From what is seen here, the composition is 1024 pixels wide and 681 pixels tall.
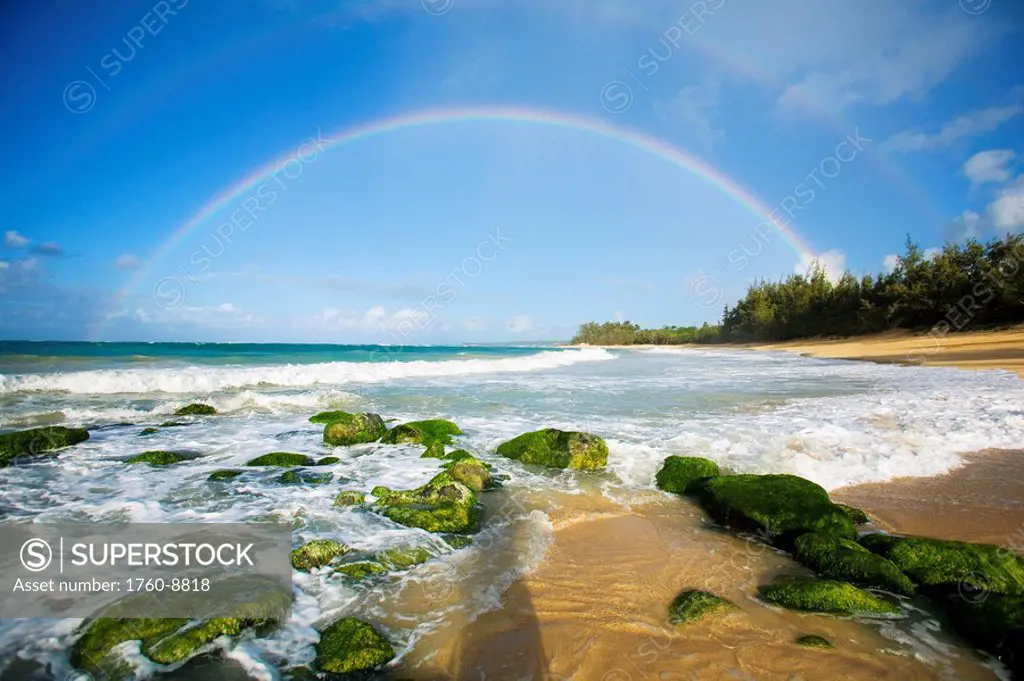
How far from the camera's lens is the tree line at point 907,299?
1692 inches

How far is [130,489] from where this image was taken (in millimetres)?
6852

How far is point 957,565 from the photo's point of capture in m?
4.05

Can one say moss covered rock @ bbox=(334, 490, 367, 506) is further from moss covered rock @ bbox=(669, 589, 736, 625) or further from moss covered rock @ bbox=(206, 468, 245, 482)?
moss covered rock @ bbox=(669, 589, 736, 625)

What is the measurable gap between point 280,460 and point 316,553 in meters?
4.05

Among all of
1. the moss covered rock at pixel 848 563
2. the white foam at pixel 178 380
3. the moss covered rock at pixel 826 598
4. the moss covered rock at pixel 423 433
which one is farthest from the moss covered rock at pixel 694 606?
the white foam at pixel 178 380

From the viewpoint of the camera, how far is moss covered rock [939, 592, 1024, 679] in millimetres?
3146

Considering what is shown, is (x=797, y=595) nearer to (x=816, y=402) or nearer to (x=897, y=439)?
(x=897, y=439)

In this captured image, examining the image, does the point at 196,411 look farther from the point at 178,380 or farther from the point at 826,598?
the point at 826,598

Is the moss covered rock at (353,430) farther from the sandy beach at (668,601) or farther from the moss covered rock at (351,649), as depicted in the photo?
the moss covered rock at (351,649)

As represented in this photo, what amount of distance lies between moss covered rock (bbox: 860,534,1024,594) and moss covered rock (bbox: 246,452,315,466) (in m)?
8.09

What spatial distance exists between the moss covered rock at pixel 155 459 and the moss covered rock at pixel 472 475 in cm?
512

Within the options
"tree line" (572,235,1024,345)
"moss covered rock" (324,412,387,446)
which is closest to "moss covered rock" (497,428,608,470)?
"moss covered rock" (324,412,387,446)

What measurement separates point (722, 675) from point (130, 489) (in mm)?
7806

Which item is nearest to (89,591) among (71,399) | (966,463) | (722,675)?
(722,675)
